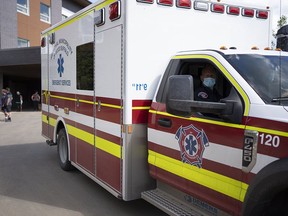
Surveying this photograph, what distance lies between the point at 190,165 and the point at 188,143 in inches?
8.9

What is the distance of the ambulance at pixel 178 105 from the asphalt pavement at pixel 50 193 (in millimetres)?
413

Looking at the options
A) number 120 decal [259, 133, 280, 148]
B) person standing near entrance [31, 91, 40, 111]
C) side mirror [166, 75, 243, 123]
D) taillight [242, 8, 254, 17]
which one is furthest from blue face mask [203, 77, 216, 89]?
person standing near entrance [31, 91, 40, 111]

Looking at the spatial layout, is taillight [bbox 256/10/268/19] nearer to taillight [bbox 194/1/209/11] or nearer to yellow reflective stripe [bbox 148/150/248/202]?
taillight [bbox 194/1/209/11]

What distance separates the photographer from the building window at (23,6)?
2686 cm

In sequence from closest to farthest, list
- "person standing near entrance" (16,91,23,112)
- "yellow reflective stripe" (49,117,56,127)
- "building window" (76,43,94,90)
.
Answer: "building window" (76,43,94,90) → "yellow reflective stripe" (49,117,56,127) → "person standing near entrance" (16,91,23,112)

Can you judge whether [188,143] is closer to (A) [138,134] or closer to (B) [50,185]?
(A) [138,134]

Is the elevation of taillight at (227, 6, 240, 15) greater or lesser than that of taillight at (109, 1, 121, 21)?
greater

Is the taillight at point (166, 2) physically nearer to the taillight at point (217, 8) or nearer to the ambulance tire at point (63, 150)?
the taillight at point (217, 8)

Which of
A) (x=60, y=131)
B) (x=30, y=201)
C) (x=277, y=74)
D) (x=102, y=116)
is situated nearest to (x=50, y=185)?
(x=30, y=201)

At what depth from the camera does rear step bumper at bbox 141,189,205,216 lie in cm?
357

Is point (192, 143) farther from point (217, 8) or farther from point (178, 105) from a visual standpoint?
point (217, 8)

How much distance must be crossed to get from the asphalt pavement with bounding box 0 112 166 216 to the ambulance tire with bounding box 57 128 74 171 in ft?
0.44

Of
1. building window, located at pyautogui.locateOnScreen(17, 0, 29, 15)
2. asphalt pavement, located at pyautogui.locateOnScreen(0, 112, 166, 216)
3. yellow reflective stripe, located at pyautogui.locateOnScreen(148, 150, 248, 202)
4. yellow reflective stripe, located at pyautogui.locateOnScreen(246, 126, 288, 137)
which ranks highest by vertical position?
building window, located at pyautogui.locateOnScreen(17, 0, 29, 15)

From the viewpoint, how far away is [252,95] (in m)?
2.87
